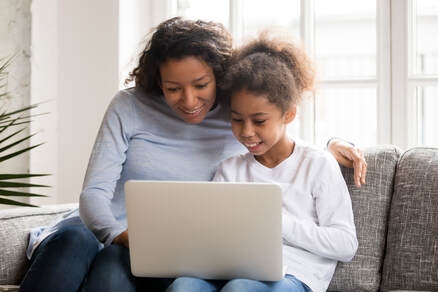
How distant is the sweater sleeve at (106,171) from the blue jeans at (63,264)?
0.32 ft

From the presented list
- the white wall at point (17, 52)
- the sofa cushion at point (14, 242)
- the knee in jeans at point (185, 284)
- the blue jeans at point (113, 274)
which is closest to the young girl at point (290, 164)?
the knee in jeans at point (185, 284)

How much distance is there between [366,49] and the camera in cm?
261

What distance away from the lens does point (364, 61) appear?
103 inches

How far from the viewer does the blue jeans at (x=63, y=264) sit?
149cm

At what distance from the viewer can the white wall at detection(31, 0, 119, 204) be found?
2.74 meters

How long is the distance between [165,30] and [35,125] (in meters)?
1.06

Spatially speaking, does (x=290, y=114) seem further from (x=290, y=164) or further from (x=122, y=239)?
(x=122, y=239)

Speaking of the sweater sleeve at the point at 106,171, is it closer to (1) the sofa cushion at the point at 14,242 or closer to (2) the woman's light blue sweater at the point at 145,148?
(2) the woman's light blue sweater at the point at 145,148

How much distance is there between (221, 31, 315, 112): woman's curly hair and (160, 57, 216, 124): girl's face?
0.05m

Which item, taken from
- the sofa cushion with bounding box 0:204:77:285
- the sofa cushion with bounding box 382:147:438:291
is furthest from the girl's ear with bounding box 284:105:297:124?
the sofa cushion with bounding box 0:204:77:285

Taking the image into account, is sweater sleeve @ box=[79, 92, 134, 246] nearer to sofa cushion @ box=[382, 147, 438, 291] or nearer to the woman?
the woman

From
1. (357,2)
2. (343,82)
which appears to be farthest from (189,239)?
(357,2)

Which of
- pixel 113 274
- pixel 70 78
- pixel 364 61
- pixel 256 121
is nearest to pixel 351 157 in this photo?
pixel 256 121

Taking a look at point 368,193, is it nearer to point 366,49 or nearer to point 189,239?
point 189,239
